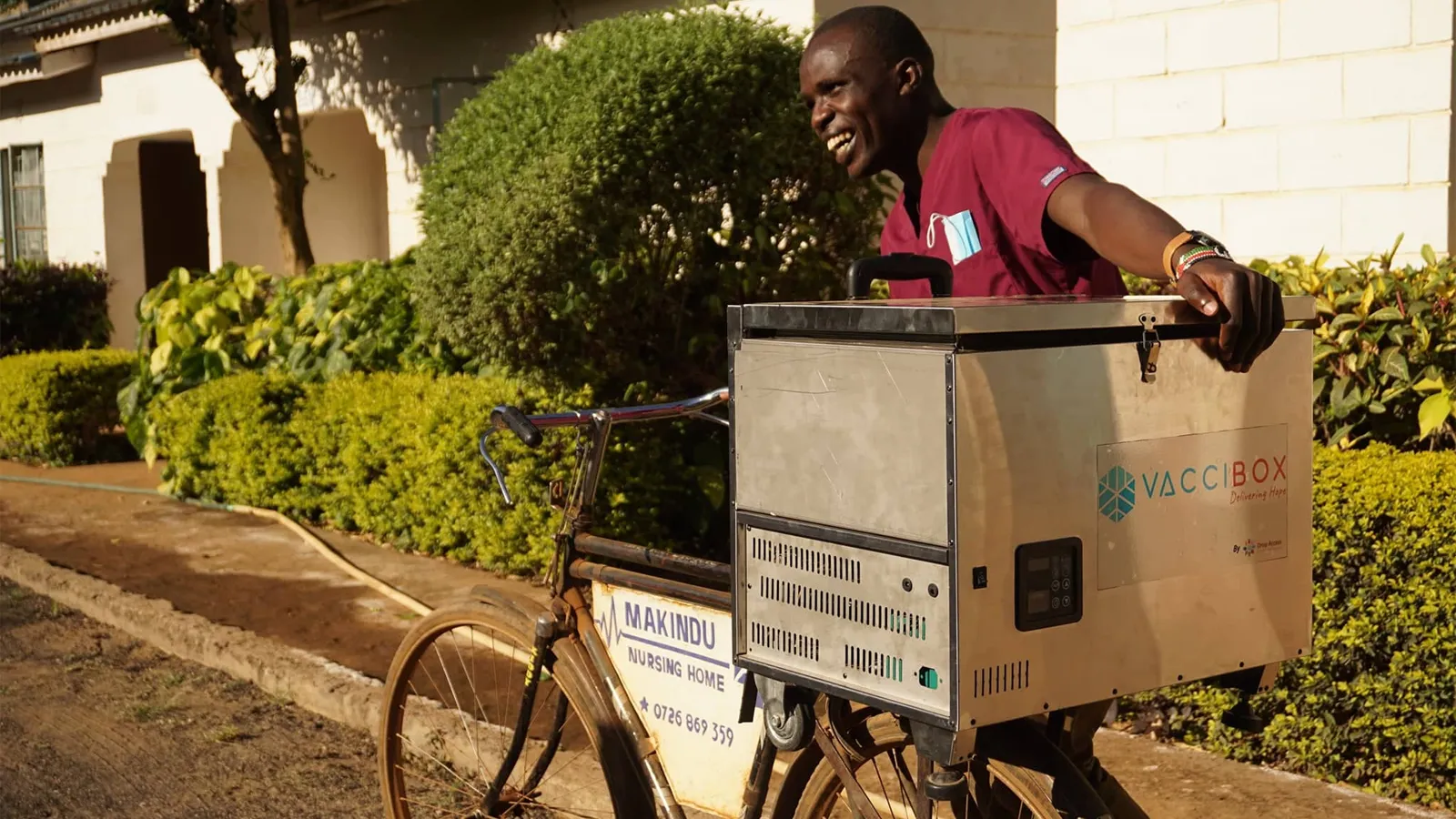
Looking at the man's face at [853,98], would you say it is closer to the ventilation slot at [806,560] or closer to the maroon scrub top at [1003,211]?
the maroon scrub top at [1003,211]

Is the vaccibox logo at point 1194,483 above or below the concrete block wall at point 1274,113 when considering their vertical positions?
below

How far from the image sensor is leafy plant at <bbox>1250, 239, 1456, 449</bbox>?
4.55 meters

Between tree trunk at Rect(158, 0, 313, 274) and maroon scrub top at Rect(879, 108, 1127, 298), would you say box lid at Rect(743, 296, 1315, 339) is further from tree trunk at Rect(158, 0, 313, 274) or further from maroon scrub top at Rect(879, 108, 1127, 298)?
tree trunk at Rect(158, 0, 313, 274)

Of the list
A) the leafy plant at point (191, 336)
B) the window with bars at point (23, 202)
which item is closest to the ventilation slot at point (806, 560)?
the leafy plant at point (191, 336)

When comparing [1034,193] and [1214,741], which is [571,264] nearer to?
[1214,741]

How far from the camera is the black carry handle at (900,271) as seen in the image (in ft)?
7.68

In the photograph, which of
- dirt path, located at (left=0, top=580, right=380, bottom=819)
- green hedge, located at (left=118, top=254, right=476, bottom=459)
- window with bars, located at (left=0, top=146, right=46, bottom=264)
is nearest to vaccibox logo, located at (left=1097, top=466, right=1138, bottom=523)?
dirt path, located at (left=0, top=580, right=380, bottom=819)

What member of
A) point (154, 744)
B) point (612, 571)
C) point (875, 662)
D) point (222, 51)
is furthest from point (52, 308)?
point (875, 662)

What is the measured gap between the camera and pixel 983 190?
242 cm

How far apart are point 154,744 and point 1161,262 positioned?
4471 millimetres

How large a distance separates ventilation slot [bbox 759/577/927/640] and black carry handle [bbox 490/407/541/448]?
1.02 m

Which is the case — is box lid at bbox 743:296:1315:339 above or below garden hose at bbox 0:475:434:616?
above

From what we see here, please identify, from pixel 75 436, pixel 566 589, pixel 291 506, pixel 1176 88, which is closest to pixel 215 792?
pixel 566 589

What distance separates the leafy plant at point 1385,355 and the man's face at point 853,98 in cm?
257
